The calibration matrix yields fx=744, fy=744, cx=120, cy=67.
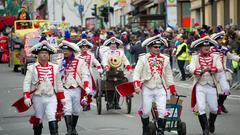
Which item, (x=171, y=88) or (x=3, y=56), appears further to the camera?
(x=3, y=56)

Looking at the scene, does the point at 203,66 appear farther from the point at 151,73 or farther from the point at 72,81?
the point at 72,81

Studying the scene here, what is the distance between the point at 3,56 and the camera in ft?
159

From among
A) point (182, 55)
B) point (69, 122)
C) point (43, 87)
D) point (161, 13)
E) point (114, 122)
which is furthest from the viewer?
point (161, 13)

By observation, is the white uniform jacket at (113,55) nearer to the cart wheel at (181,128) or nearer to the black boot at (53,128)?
the cart wheel at (181,128)

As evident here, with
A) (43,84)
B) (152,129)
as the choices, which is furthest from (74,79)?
(152,129)

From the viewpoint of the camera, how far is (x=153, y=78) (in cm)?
1272

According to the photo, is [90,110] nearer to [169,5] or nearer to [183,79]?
[183,79]

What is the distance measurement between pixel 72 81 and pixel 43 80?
1.85m

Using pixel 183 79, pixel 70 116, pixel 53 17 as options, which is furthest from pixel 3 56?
pixel 53 17

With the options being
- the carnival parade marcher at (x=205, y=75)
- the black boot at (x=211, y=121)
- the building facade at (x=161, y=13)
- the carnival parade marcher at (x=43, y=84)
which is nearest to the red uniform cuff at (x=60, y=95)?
the carnival parade marcher at (x=43, y=84)

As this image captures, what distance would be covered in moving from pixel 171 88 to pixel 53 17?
9134 cm

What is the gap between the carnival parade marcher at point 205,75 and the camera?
13445mm

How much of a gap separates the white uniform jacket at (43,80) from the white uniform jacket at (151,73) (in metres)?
1.46

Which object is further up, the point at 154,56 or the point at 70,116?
the point at 154,56
